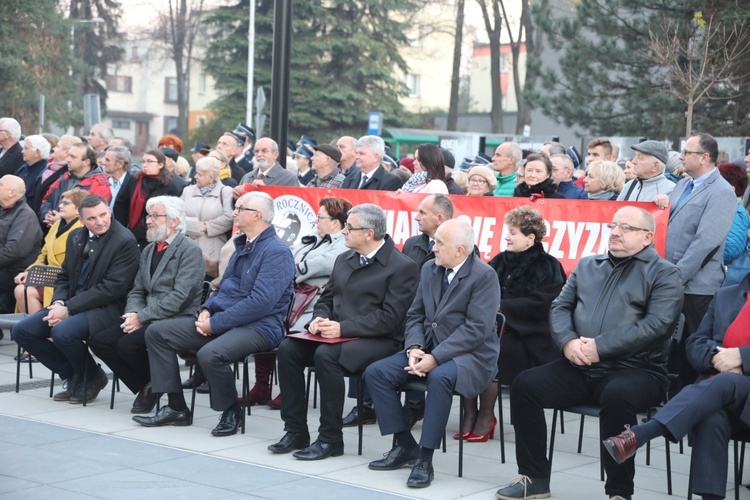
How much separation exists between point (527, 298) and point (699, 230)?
142 cm

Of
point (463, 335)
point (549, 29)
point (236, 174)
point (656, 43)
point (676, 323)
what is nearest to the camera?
point (676, 323)

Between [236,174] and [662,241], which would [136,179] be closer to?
[236,174]

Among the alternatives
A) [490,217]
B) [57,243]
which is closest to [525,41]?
[57,243]

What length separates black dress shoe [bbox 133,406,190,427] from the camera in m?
8.27

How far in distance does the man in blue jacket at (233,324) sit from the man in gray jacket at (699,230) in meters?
2.93

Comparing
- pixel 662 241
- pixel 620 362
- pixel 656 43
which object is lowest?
pixel 620 362

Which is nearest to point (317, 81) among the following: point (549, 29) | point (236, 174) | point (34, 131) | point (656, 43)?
point (34, 131)

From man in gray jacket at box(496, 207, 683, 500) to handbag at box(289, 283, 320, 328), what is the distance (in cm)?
A: 248

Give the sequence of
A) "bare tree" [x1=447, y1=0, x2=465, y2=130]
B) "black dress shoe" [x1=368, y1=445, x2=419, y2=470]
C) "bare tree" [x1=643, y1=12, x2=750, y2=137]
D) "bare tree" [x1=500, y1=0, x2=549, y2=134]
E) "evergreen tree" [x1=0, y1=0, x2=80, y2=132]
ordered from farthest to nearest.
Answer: "bare tree" [x1=447, y1=0, x2=465, y2=130] → "bare tree" [x1=500, y1=0, x2=549, y2=134] → "evergreen tree" [x1=0, y1=0, x2=80, y2=132] → "bare tree" [x1=643, y1=12, x2=750, y2=137] → "black dress shoe" [x1=368, y1=445, x2=419, y2=470]

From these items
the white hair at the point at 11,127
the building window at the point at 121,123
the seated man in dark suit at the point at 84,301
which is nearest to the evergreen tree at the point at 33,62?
the white hair at the point at 11,127

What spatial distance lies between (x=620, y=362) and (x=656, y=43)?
15830 mm

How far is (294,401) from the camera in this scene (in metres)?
7.64

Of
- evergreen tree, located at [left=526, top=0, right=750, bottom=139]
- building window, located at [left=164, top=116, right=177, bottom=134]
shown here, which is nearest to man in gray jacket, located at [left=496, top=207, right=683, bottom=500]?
evergreen tree, located at [left=526, top=0, right=750, bottom=139]

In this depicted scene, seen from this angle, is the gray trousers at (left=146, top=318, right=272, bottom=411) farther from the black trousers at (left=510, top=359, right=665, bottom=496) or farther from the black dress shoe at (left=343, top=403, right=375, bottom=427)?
the black trousers at (left=510, top=359, right=665, bottom=496)
